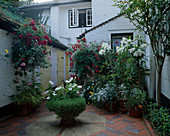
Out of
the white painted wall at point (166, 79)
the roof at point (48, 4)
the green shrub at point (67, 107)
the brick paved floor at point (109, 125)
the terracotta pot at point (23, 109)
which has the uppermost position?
the roof at point (48, 4)

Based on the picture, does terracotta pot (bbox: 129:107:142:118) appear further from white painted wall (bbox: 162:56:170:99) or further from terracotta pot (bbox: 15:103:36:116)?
terracotta pot (bbox: 15:103:36:116)

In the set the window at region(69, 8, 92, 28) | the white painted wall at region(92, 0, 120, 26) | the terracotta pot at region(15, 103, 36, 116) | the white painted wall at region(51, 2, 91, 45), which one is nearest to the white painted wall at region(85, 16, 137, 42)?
the white painted wall at region(92, 0, 120, 26)

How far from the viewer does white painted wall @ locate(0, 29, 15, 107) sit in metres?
4.38

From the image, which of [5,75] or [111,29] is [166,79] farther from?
[5,75]

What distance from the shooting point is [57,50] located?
980cm

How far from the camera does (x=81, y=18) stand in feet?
37.7

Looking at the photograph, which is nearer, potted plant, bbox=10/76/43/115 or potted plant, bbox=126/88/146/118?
potted plant, bbox=126/88/146/118

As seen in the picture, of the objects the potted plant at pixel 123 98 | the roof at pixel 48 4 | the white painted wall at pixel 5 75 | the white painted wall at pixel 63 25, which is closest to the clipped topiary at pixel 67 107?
the potted plant at pixel 123 98

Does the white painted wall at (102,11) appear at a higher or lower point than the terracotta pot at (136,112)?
higher

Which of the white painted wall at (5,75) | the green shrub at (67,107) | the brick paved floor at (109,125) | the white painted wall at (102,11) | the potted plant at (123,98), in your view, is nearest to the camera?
the brick paved floor at (109,125)

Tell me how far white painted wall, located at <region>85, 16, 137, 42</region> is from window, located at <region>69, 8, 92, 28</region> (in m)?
4.08

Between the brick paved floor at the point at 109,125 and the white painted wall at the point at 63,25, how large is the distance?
7.81 meters

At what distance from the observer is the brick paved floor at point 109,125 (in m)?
3.27

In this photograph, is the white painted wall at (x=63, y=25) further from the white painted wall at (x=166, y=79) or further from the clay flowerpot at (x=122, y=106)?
the white painted wall at (x=166, y=79)
